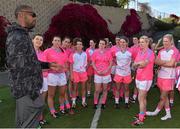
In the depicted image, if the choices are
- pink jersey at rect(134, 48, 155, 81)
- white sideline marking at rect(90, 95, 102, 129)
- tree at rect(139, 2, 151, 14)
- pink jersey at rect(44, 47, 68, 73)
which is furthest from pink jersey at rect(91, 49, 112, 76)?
tree at rect(139, 2, 151, 14)

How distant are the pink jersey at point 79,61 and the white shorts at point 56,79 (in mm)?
1255

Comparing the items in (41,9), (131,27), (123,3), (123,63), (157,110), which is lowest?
(157,110)

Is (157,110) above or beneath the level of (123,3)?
beneath

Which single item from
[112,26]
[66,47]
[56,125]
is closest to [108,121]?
[56,125]

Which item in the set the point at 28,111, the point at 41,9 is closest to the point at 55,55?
the point at 28,111

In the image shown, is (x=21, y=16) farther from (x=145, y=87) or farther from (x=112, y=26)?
(x=112, y=26)

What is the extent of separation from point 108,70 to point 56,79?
1.61 metres

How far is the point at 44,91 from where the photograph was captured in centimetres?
879

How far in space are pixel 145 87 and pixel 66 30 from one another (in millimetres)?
7522

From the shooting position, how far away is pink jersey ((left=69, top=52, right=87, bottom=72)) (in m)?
10.6

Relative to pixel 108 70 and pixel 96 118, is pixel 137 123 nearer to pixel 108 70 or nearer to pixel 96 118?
pixel 96 118

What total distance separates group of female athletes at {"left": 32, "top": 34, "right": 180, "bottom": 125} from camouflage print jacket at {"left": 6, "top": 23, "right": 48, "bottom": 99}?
2339mm

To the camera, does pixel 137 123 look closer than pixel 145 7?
Yes

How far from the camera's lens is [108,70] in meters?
10.4
